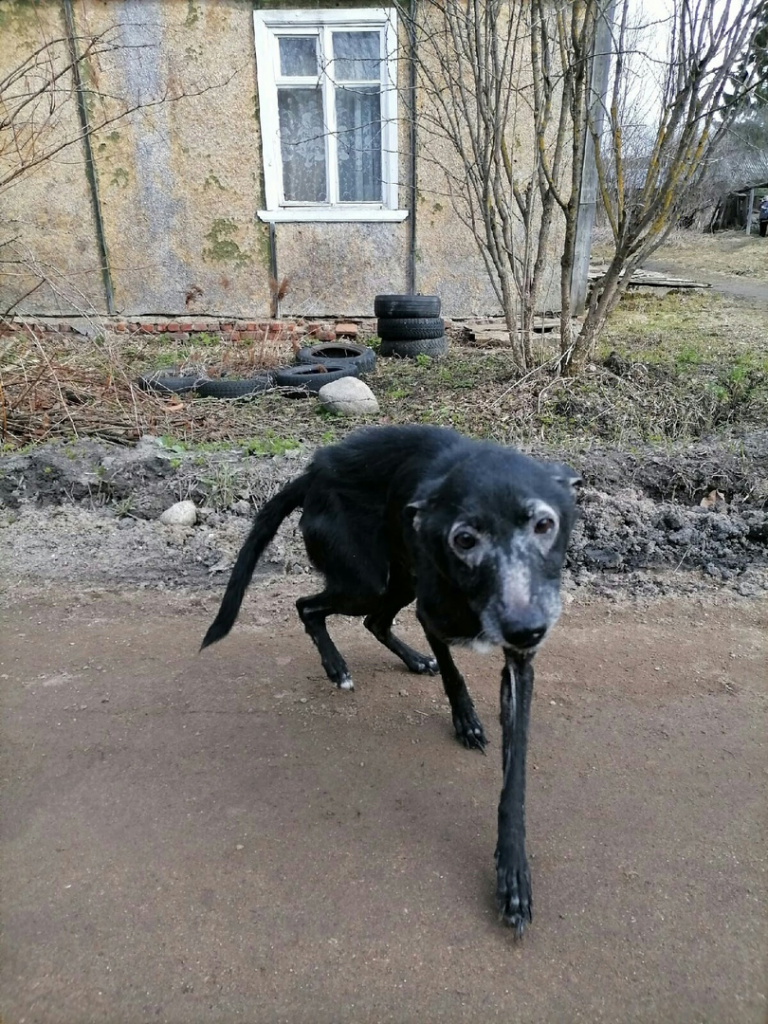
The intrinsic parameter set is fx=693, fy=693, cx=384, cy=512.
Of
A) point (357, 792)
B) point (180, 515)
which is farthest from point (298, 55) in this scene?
point (357, 792)

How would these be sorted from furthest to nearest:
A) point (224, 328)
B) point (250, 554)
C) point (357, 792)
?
point (224, 328), point (250, 554), point (357, 792)

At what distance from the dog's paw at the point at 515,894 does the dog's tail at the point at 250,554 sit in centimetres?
141

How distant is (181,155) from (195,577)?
25.1ft

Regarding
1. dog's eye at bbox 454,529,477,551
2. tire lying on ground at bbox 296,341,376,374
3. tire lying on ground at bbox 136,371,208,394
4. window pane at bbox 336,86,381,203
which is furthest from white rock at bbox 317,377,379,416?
window pane at bbox 336,86,381,203

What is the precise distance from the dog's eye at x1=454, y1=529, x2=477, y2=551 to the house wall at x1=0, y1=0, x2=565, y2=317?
28.1ft

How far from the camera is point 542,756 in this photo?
2.71m

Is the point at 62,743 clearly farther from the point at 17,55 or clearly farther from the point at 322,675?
the point at 17,55

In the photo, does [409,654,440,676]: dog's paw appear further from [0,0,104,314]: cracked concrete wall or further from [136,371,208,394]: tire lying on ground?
[0,0,104,314]: cracked concrete wall

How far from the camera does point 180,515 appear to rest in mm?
4582

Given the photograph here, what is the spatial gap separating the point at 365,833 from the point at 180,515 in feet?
9.08

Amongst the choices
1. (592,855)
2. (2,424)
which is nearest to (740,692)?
(592,855)

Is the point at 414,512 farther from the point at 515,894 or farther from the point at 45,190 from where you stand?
the point at 45,190

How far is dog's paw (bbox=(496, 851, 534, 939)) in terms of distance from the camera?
2.04m

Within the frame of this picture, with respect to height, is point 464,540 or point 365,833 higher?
point 464,540
